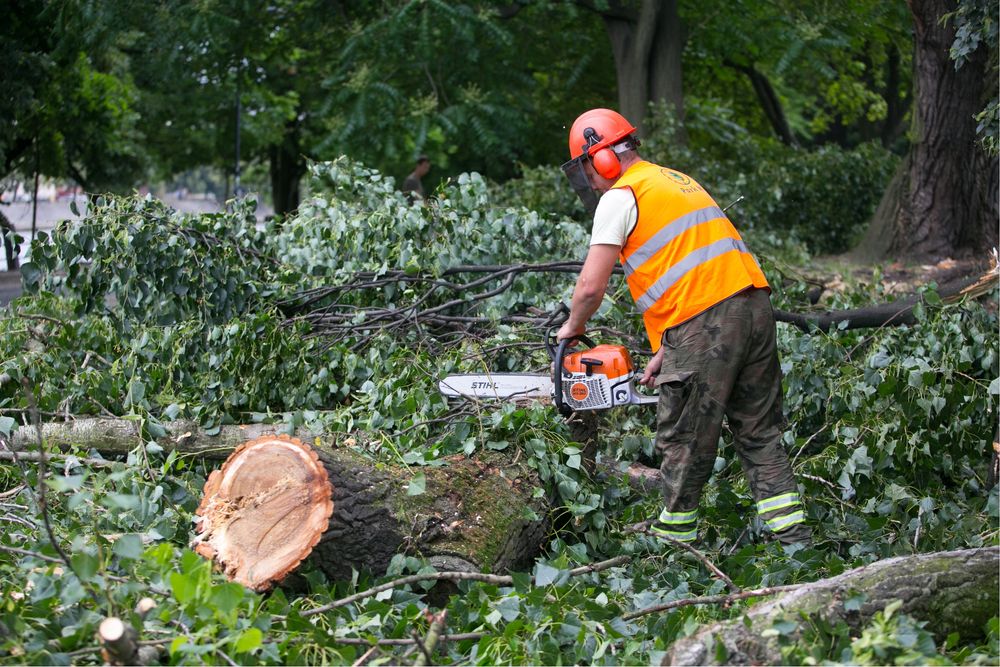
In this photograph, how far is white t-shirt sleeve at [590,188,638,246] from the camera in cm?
380

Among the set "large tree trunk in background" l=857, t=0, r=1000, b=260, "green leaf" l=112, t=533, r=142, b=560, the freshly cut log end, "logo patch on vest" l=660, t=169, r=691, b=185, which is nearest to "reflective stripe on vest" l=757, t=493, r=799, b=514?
"logo patch on vest" l=660, t=169, r=691, b=185

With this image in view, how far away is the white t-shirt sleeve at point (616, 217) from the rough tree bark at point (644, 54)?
28.8ft

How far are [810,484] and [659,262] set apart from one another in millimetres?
1335

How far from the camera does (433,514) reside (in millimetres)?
3486

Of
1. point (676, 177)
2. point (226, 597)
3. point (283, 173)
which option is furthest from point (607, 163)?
point (283, 173)

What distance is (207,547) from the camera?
3.21 m

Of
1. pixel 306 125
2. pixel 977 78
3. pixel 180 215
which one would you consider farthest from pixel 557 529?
pixel 306 125

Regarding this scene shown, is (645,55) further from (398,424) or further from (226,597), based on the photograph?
(226,597)

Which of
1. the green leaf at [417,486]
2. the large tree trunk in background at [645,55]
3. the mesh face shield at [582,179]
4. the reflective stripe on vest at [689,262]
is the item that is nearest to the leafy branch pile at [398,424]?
the green leaf at [417,486]

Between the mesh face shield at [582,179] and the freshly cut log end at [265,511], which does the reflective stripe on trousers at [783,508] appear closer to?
the mesh face shield at [582,179]

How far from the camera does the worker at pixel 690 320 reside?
3.80 m

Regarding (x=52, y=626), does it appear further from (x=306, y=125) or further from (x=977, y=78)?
(x=306, y=125)

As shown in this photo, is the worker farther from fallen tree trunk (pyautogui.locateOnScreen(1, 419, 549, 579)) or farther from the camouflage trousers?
fallen tree trunk (pyautogui.locateOnScreen(1, 419, 549, 579))

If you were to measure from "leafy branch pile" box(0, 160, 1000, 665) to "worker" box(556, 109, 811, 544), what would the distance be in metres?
0.27
